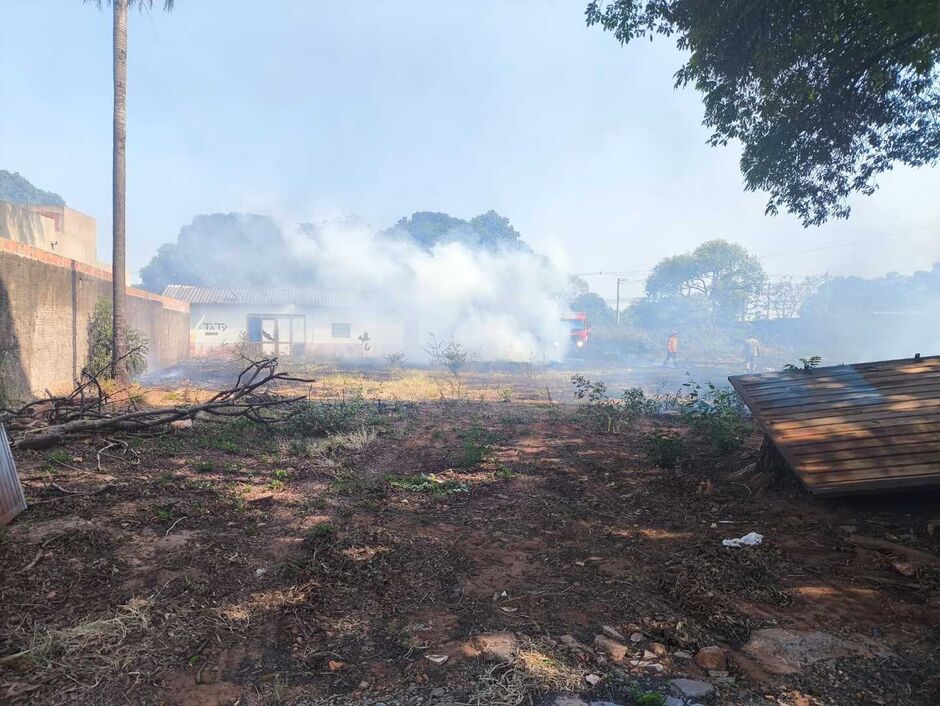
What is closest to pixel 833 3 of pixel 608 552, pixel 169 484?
pixel 608 552

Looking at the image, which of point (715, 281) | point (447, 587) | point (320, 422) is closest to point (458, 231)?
point (715, 281)

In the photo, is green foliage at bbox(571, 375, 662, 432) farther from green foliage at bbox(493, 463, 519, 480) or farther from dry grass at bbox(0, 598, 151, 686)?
dry grass at bbox(0, 598, 151, 686)

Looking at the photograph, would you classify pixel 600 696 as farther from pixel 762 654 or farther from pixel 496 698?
pixel 762 654

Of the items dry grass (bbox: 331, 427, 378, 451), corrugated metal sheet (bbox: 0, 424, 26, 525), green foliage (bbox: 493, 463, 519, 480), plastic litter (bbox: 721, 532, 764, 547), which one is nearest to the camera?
corrugated metal sheet (bbox: 0, 424, 26, 525)

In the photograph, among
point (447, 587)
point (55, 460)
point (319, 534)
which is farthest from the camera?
point (55, 460)

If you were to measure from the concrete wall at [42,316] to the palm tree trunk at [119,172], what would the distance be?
0.89m

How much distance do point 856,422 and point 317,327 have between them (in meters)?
27.7

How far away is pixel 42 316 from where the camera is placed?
10.2 m

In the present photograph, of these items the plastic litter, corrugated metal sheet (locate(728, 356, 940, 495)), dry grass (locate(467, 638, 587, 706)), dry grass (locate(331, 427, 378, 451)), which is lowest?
dry grass (locate(467, 638, 587, 706))

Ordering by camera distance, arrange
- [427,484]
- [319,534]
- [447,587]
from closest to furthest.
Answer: [447,587] → [319,534] → [427,484]

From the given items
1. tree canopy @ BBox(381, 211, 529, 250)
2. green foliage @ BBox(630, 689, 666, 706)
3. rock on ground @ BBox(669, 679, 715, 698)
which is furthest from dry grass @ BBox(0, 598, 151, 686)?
tree canopy @ BBox(381, 211, 529, 250)

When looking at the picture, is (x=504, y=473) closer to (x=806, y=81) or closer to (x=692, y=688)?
(x=692, y=688)

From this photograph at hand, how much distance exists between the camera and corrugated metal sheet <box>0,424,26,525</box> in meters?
3.73

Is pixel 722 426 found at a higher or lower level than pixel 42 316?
lower
